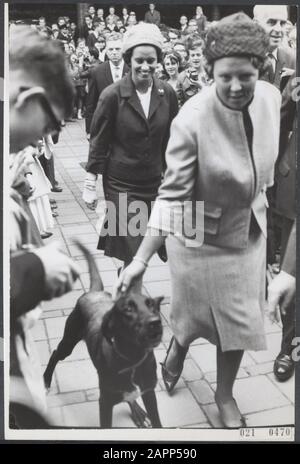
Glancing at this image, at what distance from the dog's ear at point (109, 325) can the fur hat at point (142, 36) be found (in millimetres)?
1340

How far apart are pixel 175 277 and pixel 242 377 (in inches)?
26.8

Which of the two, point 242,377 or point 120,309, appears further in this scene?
point 242,377

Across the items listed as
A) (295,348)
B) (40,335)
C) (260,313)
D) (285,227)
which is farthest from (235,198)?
(40,335)

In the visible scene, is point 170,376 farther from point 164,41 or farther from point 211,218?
point 164,41

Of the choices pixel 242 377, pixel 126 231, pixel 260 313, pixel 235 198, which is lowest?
pixel 242 377

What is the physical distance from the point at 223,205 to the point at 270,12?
1.01 metres

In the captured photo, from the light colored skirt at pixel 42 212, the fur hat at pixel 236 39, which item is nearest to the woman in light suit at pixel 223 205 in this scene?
the fur hat at pixel 236 39

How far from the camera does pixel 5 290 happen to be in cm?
346

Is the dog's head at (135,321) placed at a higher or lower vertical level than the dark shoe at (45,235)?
lower

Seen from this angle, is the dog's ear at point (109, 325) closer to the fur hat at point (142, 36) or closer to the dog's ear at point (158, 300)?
the dog's ear at point (158, 300)

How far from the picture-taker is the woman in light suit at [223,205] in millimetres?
3199

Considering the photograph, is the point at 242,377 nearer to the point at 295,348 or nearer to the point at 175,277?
the point at 295,348

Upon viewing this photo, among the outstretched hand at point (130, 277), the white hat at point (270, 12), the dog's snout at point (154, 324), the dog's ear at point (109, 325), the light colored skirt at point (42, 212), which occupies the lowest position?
the dog's ear at point (109, 325)

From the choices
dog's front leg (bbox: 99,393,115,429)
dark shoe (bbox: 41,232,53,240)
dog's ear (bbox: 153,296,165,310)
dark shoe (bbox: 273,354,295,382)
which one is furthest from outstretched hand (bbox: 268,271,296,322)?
dark shoe (bbox: 41,232,53,240)
